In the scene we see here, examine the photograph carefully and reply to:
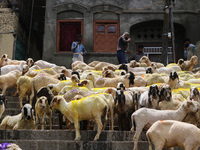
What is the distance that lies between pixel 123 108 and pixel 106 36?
655 inches

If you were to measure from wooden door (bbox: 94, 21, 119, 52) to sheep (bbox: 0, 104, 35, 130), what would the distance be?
52.8 feet

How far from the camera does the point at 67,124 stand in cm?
973

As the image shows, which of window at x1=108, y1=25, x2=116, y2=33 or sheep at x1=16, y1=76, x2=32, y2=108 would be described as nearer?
sheep at x1=16, y1=76, x2=32, y2=108

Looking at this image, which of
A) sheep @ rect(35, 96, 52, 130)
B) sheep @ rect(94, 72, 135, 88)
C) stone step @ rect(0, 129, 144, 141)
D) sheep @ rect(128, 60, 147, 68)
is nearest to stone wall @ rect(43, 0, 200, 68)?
sheep @ rect(128, 60, 147, 68)

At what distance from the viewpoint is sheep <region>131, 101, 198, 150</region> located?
26.0 feet

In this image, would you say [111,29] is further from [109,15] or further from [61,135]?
[61,135]

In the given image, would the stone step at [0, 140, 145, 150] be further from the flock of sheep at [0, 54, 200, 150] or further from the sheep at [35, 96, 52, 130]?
the sheep at [35, 96, 52, 130]

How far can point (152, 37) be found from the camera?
26.5 metres

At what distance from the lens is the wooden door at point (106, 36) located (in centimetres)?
2550

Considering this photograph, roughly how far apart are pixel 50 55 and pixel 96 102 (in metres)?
17.1

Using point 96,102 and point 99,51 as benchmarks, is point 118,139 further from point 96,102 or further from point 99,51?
point 99,51

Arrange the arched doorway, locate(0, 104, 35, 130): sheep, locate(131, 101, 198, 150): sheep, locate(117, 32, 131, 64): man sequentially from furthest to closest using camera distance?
the arched doorway → locate(117, 32, 131, 64): man → locate(0, 104, 35, 130): sheep → locate(131, 101, 198, 150): sheep

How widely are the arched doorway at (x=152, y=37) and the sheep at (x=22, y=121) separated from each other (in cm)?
1744

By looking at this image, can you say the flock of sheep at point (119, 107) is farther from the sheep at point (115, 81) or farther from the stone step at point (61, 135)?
the stone step at point (61, 135)
